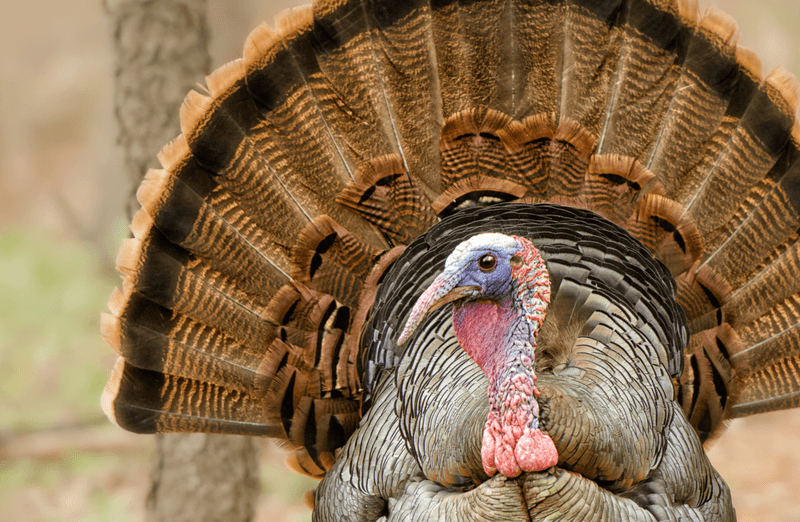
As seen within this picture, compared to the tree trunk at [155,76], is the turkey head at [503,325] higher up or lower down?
lower down

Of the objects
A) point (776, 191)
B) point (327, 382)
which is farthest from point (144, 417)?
point (776, 191)

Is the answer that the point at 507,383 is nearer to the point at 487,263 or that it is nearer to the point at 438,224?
the point at 487,263

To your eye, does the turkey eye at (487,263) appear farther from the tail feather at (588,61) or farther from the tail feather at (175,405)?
the tail feather at (175,405)

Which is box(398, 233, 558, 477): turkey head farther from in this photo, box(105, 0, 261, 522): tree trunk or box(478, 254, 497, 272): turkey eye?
box(105, 0, 261, 522): tree trunk

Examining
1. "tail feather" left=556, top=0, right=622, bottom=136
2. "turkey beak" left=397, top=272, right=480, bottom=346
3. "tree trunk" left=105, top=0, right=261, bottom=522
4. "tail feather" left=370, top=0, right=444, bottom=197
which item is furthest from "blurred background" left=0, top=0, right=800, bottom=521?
"turkey beak" left=397, top=272, right=480, bottom=346

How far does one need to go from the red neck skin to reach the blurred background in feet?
6.92

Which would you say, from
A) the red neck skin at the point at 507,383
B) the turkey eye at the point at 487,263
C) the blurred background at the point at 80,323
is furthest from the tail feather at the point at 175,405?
the turkey eye at the point at 487,263

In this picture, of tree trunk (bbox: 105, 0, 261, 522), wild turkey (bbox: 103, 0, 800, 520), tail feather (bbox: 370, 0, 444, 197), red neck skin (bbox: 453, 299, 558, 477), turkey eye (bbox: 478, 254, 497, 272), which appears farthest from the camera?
tree trunk (bbox: 105, 0, 261, 522)

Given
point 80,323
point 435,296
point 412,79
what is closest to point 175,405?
point 435,296

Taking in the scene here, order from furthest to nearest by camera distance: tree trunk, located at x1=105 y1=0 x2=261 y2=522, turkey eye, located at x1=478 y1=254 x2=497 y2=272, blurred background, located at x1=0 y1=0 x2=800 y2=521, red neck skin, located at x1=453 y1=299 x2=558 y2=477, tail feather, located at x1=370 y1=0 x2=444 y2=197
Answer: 1. blurred background, located at x1=0 y1=0 x2=800 y2=521
2. tree trunk, located at x1=105 y1=0 x2=261 y2=522
3. tail feather, located at x1=370 y1=0 x2=444 y2=197
4. turkey eye, located at x1=478 y1=254 x2=497 y2=272
5. red neck skin, located at x1=453 y1=299 x2=558 y2=477

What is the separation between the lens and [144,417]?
111 inches

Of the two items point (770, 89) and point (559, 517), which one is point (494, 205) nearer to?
point (770, 89)

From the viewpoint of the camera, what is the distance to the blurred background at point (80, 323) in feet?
15.9

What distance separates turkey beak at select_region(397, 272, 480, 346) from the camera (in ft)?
6.46
